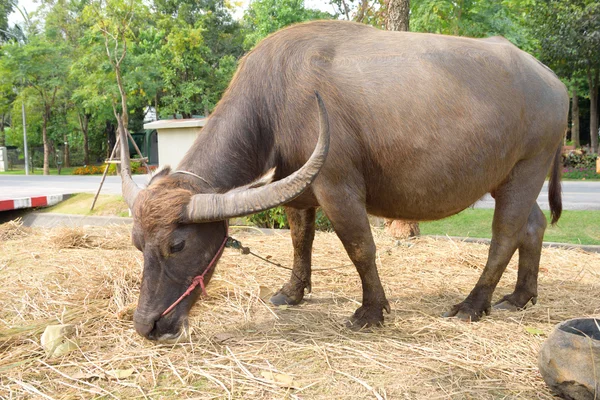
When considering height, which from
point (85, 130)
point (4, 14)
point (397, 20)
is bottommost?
point (85, 130)

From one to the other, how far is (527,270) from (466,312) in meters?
0.79

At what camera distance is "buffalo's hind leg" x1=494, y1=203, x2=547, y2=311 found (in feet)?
14.3

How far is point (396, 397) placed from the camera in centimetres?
275

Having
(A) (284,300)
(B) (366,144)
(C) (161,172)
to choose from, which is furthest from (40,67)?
(B) (366,144)

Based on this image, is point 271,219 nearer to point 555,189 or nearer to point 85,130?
point 555,189

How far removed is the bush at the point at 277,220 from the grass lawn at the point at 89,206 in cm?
305

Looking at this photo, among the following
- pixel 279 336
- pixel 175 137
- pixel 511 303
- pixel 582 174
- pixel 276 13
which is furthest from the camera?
pixel 276 13

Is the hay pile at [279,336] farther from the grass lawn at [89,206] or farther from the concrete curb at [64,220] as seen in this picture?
the grass lawn at [89,206]

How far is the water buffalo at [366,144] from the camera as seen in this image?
3.32 meters

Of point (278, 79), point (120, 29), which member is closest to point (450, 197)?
point (278, 79)

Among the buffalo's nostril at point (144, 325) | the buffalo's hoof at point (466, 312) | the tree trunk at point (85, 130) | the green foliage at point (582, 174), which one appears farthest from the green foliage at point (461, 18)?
the tree trunk at point (85, 130)

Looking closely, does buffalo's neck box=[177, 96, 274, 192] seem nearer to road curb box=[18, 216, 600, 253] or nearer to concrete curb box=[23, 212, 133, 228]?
road curb box=[18, 216, 600, 253]

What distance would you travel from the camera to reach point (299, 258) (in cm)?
466

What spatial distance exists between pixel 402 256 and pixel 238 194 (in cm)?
336
